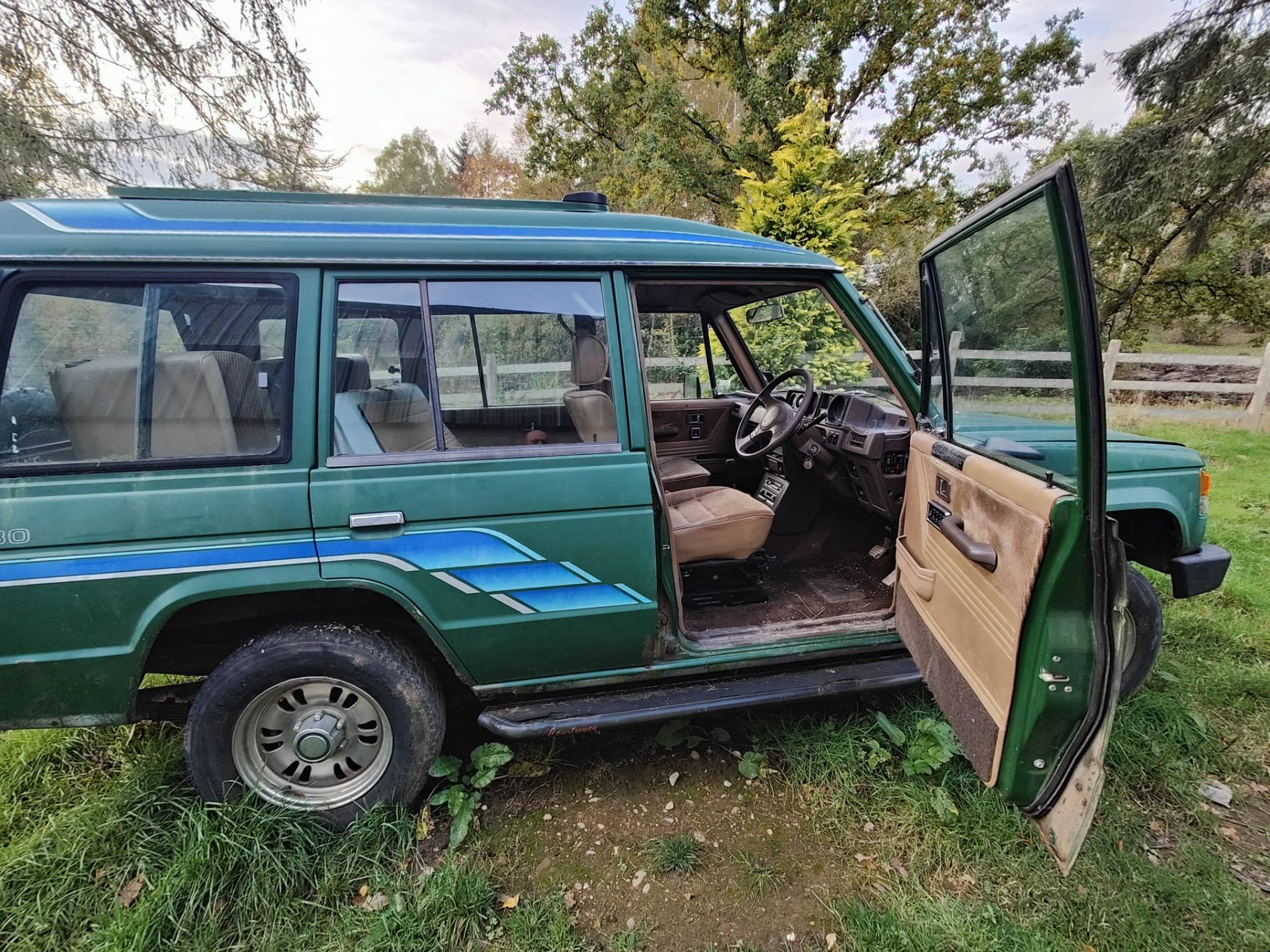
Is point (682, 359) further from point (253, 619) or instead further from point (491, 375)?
point (253, 619)

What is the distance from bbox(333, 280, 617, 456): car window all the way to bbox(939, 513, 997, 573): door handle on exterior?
A: 48.8 inches

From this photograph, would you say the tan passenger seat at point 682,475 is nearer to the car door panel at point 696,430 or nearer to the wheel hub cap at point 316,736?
the car door panel at point 696,430

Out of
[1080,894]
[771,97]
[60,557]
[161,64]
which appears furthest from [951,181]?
[60,557]

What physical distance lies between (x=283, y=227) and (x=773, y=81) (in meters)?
14.0

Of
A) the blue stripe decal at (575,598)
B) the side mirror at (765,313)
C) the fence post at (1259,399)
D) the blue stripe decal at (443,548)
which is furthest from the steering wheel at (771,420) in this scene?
the fence post at (1259,399)

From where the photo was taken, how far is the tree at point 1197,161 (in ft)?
30.2

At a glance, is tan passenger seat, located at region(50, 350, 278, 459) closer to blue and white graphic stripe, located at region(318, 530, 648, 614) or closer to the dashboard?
blue and white graphic stripe, located at region(318, 530, 648, 614)

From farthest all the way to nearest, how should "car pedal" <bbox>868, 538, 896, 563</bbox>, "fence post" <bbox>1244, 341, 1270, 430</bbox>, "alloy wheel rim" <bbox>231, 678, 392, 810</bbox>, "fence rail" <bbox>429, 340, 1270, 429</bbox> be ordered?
"fence post" <bbox>1244, 341, 1270, 430</bbox> < "car pedal" <bbox>868, 538, 896, 563</bbox> < "alloy wheel rim" <bbox>231, 678, 392, 810</bbox> < "fence rail" <bbox>429, 340, 1270, 429</bbox>

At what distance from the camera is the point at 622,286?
2.26m

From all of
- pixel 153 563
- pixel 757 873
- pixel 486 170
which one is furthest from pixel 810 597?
pixel 486 170

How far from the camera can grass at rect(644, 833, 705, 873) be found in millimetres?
2143

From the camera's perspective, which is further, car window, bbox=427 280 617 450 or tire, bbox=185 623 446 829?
car window, bbox=427 280 617 450

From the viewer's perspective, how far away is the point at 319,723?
2.19 m

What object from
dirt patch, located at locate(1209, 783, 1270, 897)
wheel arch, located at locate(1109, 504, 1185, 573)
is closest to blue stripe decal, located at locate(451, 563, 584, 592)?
wheel arch, located at locate(1109, 504, 1185, 573)
